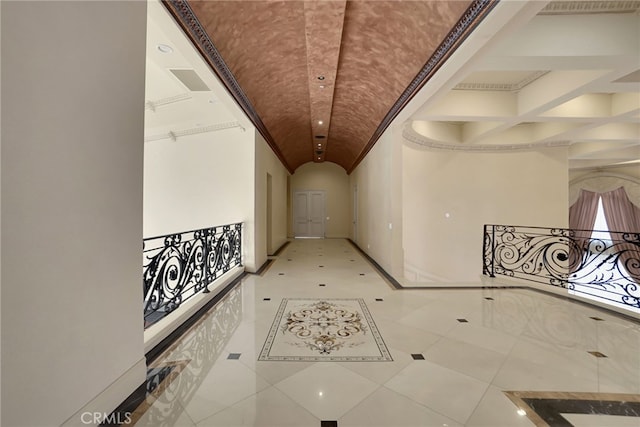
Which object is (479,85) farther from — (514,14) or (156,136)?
(156,136)

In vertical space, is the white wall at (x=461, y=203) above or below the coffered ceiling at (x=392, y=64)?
below

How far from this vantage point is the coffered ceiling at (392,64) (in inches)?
114

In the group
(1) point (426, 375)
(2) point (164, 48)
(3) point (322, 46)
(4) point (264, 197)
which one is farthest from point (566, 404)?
(4) point (264, 197)

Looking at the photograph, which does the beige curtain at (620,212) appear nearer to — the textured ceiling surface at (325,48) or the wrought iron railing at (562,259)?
the wrought iron railing at (562,259)

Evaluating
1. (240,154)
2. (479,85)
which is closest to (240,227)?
(240,154)

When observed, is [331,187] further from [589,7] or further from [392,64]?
[589,7]

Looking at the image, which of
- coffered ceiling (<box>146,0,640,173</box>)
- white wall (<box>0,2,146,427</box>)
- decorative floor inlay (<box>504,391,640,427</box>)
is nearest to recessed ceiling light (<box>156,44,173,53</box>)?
coffered ceiling (<box>146,0,640,173</box>)

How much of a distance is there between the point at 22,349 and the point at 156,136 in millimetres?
6781

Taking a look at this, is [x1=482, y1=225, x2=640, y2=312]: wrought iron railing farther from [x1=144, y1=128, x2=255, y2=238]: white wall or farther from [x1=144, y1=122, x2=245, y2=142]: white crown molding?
[x1=144, y1=122, x2=245, y2=142]: white crown molding

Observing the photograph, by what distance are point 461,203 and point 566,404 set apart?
23.6 ft

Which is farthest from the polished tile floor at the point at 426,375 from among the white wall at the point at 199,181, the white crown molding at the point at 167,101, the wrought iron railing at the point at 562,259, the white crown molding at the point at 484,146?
the white crown molding at the point at 484,146

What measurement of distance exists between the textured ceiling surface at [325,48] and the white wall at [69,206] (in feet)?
4.45

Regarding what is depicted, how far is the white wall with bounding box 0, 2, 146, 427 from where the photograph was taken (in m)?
1.27

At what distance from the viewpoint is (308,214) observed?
13664 millimetres
